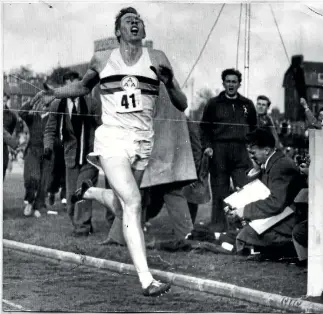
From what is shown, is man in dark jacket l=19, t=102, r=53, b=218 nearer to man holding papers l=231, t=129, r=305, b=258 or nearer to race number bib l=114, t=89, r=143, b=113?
race number bib l=114, t=89, r=143, b=113

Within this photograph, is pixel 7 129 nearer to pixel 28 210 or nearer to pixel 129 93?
pixel 28 210

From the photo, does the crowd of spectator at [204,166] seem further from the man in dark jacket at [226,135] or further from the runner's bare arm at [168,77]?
the runner's bare arm at [168,77]

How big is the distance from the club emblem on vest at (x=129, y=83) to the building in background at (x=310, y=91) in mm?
1395

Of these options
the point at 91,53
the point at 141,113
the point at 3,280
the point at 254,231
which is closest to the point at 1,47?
the point at 91,53

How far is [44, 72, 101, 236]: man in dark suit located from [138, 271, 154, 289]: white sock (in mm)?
1597

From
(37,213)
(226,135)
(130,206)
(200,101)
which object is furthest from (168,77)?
(37,213)

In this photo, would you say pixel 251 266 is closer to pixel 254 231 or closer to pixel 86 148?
pixel 254 231

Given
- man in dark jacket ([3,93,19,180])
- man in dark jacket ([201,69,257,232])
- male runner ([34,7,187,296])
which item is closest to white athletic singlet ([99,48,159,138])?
male runner ([34,7,187,296])

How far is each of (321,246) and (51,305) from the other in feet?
6.69

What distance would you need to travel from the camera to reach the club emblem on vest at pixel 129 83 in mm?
7152

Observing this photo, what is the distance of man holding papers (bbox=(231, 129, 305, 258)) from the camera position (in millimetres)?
7695

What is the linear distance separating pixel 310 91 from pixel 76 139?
2141mm

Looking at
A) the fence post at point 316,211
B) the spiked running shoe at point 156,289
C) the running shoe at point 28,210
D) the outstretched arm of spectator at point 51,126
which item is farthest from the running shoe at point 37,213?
the fence post at point 316,211

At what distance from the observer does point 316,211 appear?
663cm
